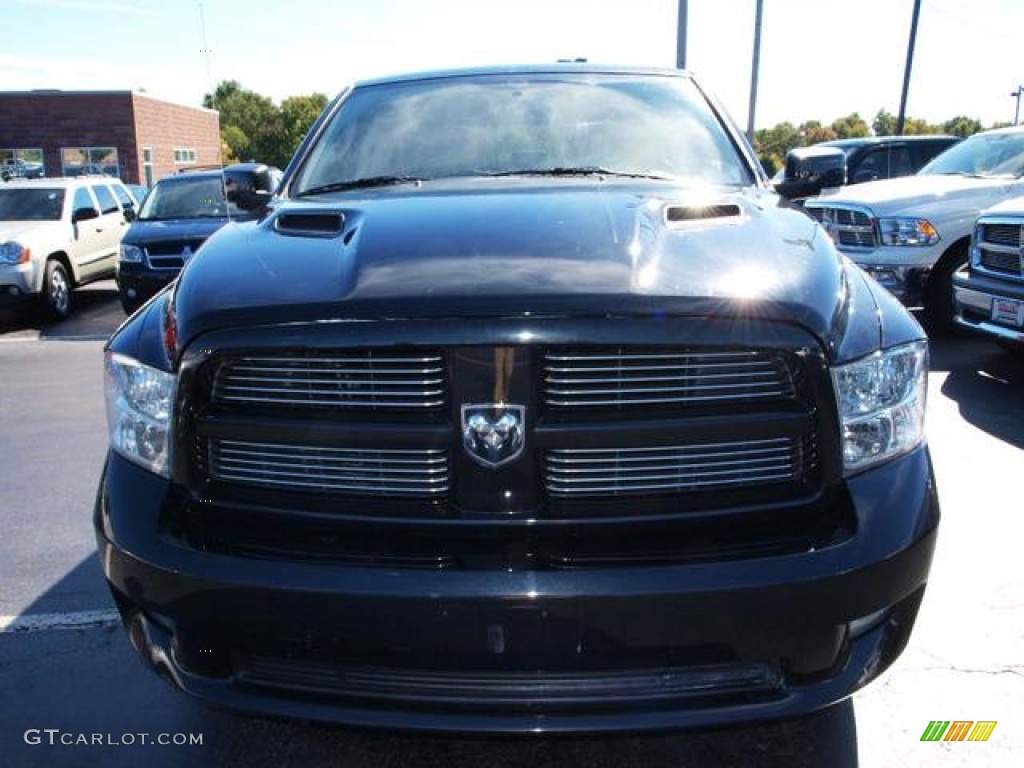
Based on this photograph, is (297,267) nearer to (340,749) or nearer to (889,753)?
(340,749)

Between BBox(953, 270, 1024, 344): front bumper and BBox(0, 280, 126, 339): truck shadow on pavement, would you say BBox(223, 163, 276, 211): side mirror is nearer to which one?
BBox(953, 270, 1024, 344): front bumper

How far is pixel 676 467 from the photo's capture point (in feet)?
6.29

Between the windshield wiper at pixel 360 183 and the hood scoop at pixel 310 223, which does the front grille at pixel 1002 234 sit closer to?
the windshield wiper at pixel 360 183

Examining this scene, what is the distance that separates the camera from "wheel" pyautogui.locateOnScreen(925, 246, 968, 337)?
8.08 m

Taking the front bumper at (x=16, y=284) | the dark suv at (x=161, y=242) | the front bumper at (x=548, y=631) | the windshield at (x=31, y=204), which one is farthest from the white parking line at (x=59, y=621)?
the windshield at (x=31, y=204)

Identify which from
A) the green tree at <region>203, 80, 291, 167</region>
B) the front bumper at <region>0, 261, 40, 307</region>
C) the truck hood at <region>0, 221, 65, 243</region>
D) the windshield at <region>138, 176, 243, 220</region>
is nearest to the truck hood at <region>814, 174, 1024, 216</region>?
the windshield at <region>138, 176, 243, 220</region>

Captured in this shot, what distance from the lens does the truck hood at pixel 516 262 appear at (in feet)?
6.19

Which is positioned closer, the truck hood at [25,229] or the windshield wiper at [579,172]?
the windshield wiper at [579,172]

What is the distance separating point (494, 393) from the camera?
6.08ft

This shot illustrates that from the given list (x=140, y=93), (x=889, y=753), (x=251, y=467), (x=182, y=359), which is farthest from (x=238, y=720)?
(x=140, y=93)

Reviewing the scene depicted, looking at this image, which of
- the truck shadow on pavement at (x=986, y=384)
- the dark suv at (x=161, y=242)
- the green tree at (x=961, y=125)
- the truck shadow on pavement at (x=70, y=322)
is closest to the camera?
the truck shadow on pavement at (x=986, y=384)

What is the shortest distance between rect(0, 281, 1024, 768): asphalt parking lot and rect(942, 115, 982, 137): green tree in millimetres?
80334

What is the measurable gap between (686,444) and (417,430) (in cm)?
58

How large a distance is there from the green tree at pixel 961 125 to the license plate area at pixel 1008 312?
7692 centimetres
